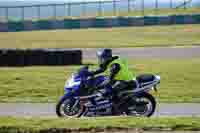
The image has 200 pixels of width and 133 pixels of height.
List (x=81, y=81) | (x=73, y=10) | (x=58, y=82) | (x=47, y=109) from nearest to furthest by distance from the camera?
(x=81, y=81) < (x=47, y=109) < (x=58, y=82) < (x=73, y=10)

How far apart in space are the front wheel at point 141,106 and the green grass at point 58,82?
292 cm

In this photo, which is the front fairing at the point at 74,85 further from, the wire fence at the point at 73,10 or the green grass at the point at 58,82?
the wire fence at the point at 73,10

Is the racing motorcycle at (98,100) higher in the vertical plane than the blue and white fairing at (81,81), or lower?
lower

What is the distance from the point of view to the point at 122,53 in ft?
104

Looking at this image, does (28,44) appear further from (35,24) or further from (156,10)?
(156,10)

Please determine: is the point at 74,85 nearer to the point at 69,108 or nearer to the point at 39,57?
the point at 69,108

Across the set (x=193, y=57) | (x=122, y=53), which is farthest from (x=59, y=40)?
Answer: (x=193, y=57)

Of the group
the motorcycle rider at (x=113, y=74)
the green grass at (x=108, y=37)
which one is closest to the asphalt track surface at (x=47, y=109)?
the motorcycle rider at (x=113, y=74)

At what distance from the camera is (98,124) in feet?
32.9

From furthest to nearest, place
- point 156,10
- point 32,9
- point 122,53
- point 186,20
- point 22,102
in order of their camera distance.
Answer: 1. point 156,10
2. point 32,9
3. point 186,20
4. point 122,53
5. point 22,102

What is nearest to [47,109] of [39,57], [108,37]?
[39,57]

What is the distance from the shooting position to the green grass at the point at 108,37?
1587 inches

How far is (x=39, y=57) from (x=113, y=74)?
486 inches

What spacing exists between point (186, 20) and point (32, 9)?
736 inches
